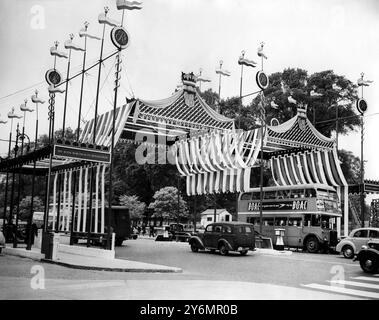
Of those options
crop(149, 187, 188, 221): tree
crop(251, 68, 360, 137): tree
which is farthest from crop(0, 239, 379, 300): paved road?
crop(251, 68, 360, 137): tree

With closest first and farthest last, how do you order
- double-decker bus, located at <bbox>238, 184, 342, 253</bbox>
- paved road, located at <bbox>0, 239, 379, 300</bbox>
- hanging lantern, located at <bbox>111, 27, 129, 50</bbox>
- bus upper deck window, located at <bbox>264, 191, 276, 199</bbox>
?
paved road, located at <bbox>0, 239, 379, 300</bbox>, hanging lantern, located at <bbox>111, 27, 129, 50</bbox>, double-decker bus, located at <bbox>238, 184, 342, 253</bbox>, bus upper deck window, located at <bbox>264, 191, 276, 199</bbox>

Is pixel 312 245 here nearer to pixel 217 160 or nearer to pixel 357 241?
pixel 357 241

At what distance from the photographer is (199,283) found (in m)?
12.3

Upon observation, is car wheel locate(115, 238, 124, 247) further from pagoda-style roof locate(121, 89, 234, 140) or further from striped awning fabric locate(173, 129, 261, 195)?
pagoda-style roof locate(121, 89, 234, 140)

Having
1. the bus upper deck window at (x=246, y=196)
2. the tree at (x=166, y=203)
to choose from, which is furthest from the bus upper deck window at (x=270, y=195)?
the tree at (x=166, y=203)

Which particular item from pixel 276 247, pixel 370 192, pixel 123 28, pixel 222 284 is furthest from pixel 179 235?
pixel 222 284

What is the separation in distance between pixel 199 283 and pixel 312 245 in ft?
55.9

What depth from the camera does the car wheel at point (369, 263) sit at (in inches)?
621

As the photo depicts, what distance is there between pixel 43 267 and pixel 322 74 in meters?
42.9

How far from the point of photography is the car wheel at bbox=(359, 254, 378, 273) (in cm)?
1577

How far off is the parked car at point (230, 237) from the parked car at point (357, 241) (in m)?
4.82

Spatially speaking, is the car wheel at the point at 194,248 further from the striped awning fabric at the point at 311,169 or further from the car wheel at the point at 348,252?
the striped awning fabric at the point at 311,169

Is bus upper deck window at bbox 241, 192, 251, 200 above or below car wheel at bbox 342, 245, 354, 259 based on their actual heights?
above
